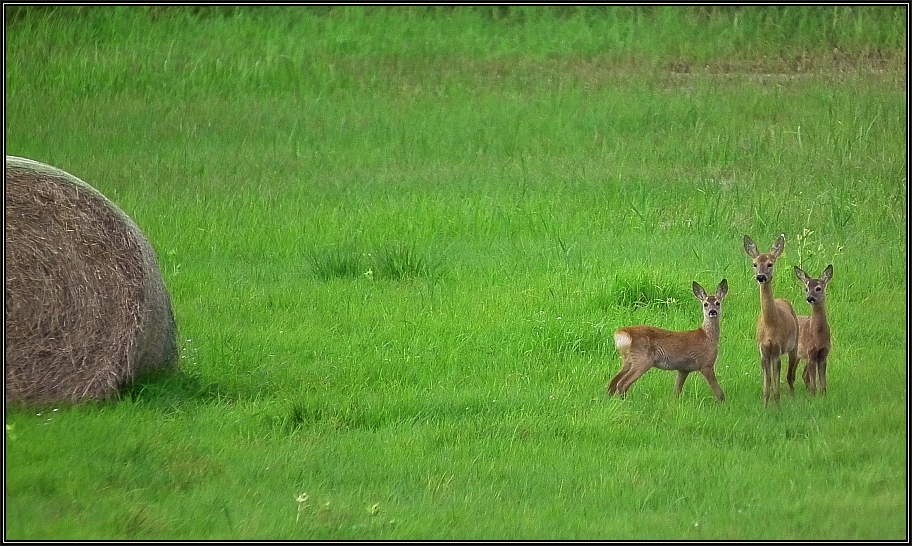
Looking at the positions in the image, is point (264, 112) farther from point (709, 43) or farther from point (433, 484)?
point (433, 484)

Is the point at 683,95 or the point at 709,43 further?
the point at 709,43

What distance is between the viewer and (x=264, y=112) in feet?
58.1

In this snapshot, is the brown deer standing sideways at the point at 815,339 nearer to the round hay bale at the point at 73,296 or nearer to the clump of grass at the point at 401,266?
the clump of grass at the point at 401,266

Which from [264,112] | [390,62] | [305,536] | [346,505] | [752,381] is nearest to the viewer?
[305,536]

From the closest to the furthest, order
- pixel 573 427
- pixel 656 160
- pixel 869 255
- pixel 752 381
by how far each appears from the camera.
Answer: pixel 573 427, pixel 752 381, pixel 869 255, pixel 656 160

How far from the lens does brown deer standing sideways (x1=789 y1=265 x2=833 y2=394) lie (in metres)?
8.48

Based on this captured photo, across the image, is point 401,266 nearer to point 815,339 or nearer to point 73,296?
point 73,296

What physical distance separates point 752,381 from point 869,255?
143 inches

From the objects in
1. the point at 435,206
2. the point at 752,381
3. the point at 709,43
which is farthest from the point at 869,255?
the point at 709,43

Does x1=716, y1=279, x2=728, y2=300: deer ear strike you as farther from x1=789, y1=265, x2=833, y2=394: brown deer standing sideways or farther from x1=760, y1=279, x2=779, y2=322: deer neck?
x1=789, y1=265, x2=833, y2=394: brown deer standing sideways

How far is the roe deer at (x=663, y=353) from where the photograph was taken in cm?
838

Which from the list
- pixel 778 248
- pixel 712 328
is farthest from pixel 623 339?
pixel 778 248

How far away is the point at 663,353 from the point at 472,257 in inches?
159

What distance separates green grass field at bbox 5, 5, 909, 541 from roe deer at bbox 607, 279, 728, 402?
150 millimetres
